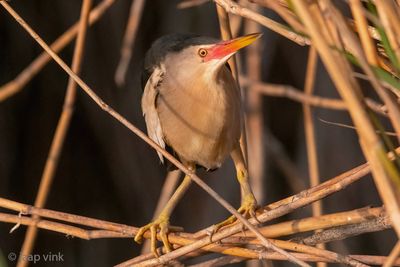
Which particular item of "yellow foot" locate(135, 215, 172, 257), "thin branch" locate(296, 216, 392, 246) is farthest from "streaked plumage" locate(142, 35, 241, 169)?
"thin branch" locate(296, 216, 392, 246)

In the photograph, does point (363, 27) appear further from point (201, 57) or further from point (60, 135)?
point (60, 135)

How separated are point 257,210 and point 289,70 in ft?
3.54

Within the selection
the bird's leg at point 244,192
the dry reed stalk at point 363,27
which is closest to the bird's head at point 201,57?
the bird's leg at point 244,192

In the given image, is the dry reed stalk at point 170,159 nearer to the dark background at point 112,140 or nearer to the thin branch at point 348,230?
the thin branch at point 348,230

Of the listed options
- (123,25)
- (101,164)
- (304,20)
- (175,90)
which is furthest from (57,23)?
(304,20)

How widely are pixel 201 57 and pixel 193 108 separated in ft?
0.37

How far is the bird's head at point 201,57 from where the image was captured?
4.79 ft

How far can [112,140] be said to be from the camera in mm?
2383

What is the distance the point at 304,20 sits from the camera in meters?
0.77

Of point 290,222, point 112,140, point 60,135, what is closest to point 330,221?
point 290,222

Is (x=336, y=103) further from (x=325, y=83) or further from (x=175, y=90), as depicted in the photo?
(x=325, y=83)

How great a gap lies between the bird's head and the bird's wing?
0.06 meters

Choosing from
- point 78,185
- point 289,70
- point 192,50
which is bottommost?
point 192,50

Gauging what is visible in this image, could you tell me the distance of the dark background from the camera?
7.45 feet
